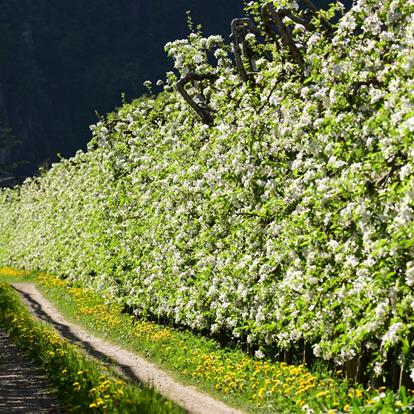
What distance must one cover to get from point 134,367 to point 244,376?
4000mm

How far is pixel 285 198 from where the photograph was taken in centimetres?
1257

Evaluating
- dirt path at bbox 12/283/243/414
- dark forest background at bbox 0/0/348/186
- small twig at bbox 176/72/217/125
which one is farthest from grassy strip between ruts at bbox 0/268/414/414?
dark forest background at bbox 0/0/348/186

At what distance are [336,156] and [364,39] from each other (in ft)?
6.80

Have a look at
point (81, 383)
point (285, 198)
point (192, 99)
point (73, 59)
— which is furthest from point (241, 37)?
point (73, 59)

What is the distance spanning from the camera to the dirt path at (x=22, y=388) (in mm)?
11266

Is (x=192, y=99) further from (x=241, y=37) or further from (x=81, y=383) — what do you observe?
(x=81, y=383)

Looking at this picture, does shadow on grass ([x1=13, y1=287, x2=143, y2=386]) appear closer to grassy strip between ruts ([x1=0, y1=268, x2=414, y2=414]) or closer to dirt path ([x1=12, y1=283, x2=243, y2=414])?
dirt path ([x1=12, y1=283, x2=243, y2=414])

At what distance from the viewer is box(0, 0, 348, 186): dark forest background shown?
13088 centimetres

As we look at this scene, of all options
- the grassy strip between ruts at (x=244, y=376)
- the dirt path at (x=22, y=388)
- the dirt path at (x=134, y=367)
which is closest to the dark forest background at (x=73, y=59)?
the dirt path at (x=134, y=367)

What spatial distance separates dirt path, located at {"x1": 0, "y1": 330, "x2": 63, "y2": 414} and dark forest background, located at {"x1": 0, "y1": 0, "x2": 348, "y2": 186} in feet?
355

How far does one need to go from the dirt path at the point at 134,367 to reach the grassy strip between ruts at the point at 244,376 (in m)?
0.26

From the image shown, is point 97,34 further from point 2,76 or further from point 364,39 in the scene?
point 364,39

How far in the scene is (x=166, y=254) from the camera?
65.5ft

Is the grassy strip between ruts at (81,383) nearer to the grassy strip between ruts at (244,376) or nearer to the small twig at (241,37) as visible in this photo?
the grassy strip between ruts at (244,376)
